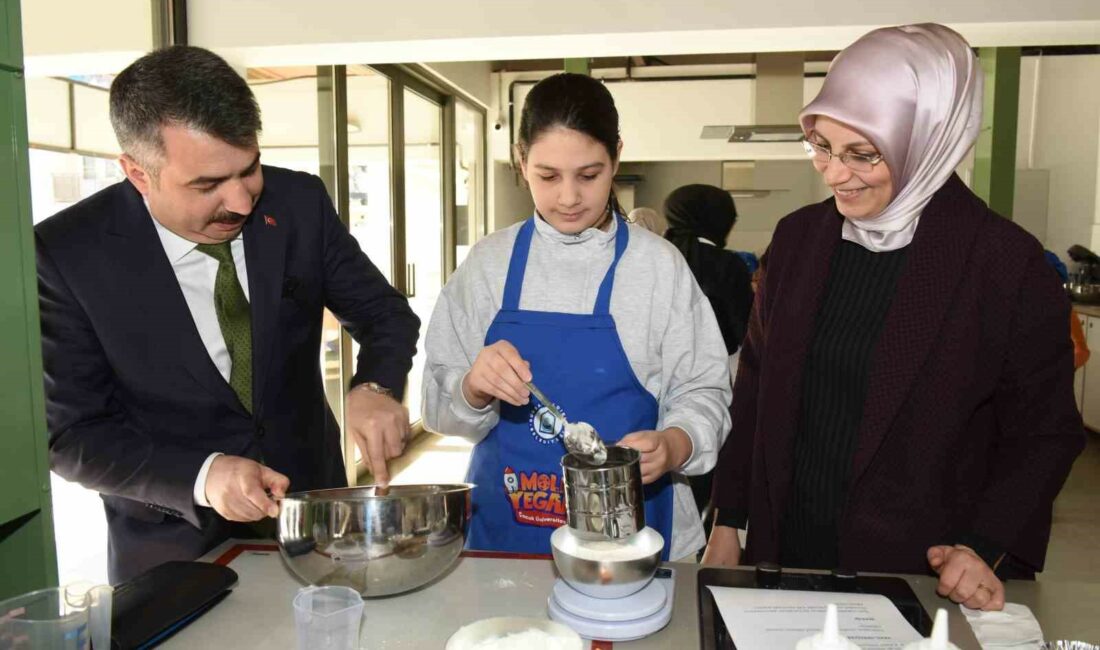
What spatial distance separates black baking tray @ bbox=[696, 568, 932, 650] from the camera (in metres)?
1.02

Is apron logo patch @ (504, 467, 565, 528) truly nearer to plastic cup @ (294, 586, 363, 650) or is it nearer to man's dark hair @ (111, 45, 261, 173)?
plastic cup @ (294, 586, 363, 650)

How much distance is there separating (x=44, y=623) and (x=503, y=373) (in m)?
0.69

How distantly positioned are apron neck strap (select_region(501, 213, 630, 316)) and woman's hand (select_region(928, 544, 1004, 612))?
0.72 metres

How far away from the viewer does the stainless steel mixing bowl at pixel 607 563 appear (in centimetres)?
100

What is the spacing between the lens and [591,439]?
1.18m

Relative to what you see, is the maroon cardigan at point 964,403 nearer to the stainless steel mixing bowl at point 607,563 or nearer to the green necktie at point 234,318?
the stainless steel mixing bowl at point 607,563

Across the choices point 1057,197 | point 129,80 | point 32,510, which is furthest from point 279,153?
point 1057,197

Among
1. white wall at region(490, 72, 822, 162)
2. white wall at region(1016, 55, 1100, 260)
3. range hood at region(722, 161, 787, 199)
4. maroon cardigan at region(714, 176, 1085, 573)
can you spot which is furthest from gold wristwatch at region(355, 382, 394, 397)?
range hood at region(722, 161, 787, 199)

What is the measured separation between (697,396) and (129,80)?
1183 millimetres

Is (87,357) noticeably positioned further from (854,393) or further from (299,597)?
(854,393)

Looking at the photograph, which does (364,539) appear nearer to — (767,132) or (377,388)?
(377,388)

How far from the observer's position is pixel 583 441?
119 centimetres

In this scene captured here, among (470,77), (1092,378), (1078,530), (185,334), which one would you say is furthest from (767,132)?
(185,334)

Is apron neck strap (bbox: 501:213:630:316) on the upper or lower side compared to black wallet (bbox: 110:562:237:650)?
upper
